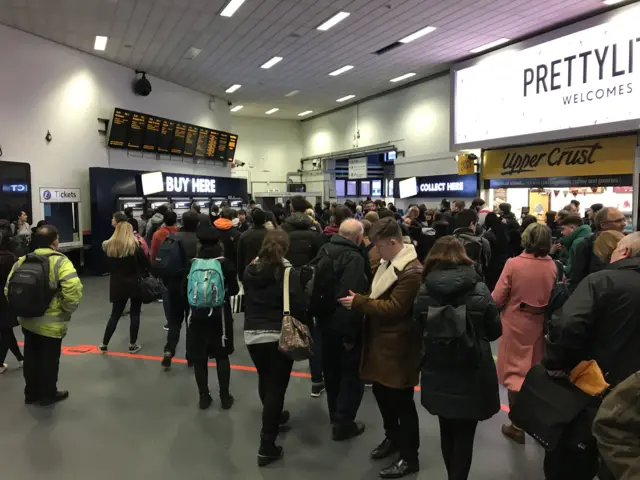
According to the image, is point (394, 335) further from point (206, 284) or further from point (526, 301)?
point (206, 284)

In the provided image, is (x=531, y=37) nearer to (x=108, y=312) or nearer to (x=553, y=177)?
(x=553, y=177)

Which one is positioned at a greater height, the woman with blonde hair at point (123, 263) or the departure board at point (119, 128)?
the departure board at point (119, 128)

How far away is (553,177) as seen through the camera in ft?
37.2

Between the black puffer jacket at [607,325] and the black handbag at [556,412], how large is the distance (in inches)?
4.4

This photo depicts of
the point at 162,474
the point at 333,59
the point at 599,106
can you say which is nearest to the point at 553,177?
the point at 599,106

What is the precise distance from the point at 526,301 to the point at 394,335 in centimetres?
113

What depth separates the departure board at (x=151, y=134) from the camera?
43.4ft

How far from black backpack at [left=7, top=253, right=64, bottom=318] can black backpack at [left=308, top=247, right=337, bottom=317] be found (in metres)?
2.25

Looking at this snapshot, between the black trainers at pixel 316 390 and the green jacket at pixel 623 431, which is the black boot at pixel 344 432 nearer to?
the black trainers at pixel 316 390

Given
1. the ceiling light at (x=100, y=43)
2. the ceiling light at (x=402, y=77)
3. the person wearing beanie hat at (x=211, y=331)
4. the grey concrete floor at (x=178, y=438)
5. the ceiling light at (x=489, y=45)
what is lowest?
the grey concrete floor at (x=178, y=438)

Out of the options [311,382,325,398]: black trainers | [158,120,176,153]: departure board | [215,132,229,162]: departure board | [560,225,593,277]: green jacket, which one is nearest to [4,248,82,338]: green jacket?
[311,382,325,398]: black trainers

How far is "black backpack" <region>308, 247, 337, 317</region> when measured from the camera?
3.24 meters

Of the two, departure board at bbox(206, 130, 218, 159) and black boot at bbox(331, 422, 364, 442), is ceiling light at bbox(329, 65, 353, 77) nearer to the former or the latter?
departure board at bbox(206, 130, 218, 159)

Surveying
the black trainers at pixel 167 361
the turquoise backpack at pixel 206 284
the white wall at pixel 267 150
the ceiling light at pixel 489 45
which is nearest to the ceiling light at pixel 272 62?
the ceiling light at pixel 489 45
